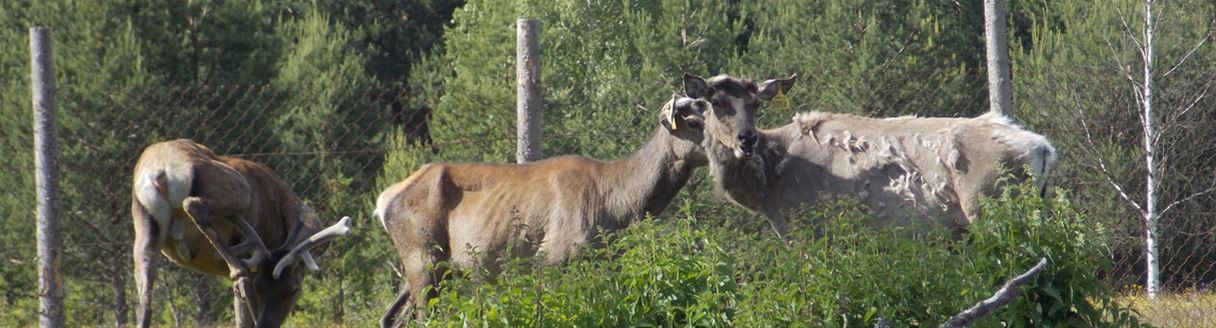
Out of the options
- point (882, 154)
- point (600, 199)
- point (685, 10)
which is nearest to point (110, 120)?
point (600, 199)

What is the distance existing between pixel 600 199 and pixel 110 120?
7105 millimetres

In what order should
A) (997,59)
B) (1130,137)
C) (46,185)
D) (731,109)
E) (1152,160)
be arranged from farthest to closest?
1. (1130,137)
2. (1152,160)
3. (997,59)
4. (46,185)
5. (731,109)

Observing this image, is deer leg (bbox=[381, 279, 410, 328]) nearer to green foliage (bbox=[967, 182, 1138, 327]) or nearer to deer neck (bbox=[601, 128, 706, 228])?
deer neck (bbox=[601, 128, 706, 228])

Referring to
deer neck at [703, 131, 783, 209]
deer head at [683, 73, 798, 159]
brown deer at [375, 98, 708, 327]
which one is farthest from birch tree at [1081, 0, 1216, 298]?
brown deer at [375, 98, 708, 327]

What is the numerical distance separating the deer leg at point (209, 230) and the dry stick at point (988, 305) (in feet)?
14.7

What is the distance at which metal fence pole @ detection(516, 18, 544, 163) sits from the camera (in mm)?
9148

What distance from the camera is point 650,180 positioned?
845 cm

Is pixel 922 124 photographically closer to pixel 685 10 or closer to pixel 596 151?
pixel 596 151

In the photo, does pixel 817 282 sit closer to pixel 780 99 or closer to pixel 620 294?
pixel 620 294

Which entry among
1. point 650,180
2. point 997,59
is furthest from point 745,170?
point 997,59

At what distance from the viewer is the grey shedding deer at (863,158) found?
8.15m

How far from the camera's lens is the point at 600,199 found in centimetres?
842

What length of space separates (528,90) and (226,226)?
1874 mm

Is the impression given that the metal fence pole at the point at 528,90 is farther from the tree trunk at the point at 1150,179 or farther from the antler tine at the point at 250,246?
the tree trunk at the point at 1150,179
